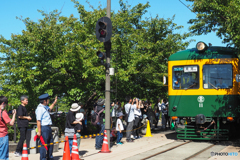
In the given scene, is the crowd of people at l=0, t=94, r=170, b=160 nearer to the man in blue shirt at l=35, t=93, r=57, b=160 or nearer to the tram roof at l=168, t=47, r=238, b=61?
the man in blue shirt at l=35, t=93, r=57, b=160

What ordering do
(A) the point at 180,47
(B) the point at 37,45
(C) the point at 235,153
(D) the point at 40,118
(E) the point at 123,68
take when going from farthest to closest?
(A) the point at 180,47, (E) the point at 123,68, (B) the point at 37,45, (C) the point at 235,153, (D) the point at 40,118

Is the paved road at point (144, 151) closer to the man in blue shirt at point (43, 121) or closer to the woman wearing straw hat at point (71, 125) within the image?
the woman wearing straw hat at point (71, 125)

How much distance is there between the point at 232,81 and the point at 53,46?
740 cm

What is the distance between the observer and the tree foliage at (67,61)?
12.9 metres

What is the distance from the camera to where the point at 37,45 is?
12898 millimetres

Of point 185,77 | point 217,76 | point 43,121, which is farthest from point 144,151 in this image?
point 217,76

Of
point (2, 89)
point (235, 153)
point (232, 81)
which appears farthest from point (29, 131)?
point (232, 81)

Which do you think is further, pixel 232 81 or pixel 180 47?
pixel 180 47

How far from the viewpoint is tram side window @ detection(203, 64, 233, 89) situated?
1202 cm

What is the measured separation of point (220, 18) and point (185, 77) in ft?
8.75

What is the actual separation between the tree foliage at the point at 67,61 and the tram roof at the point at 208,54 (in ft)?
8.78

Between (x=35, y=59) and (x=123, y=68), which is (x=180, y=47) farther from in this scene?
(x=35, y=59)

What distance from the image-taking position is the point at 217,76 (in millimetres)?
12141

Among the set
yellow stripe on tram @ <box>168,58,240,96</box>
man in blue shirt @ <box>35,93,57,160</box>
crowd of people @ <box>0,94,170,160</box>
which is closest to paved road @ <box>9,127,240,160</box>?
crowd of people @ <box>0,94,170,160</box>
